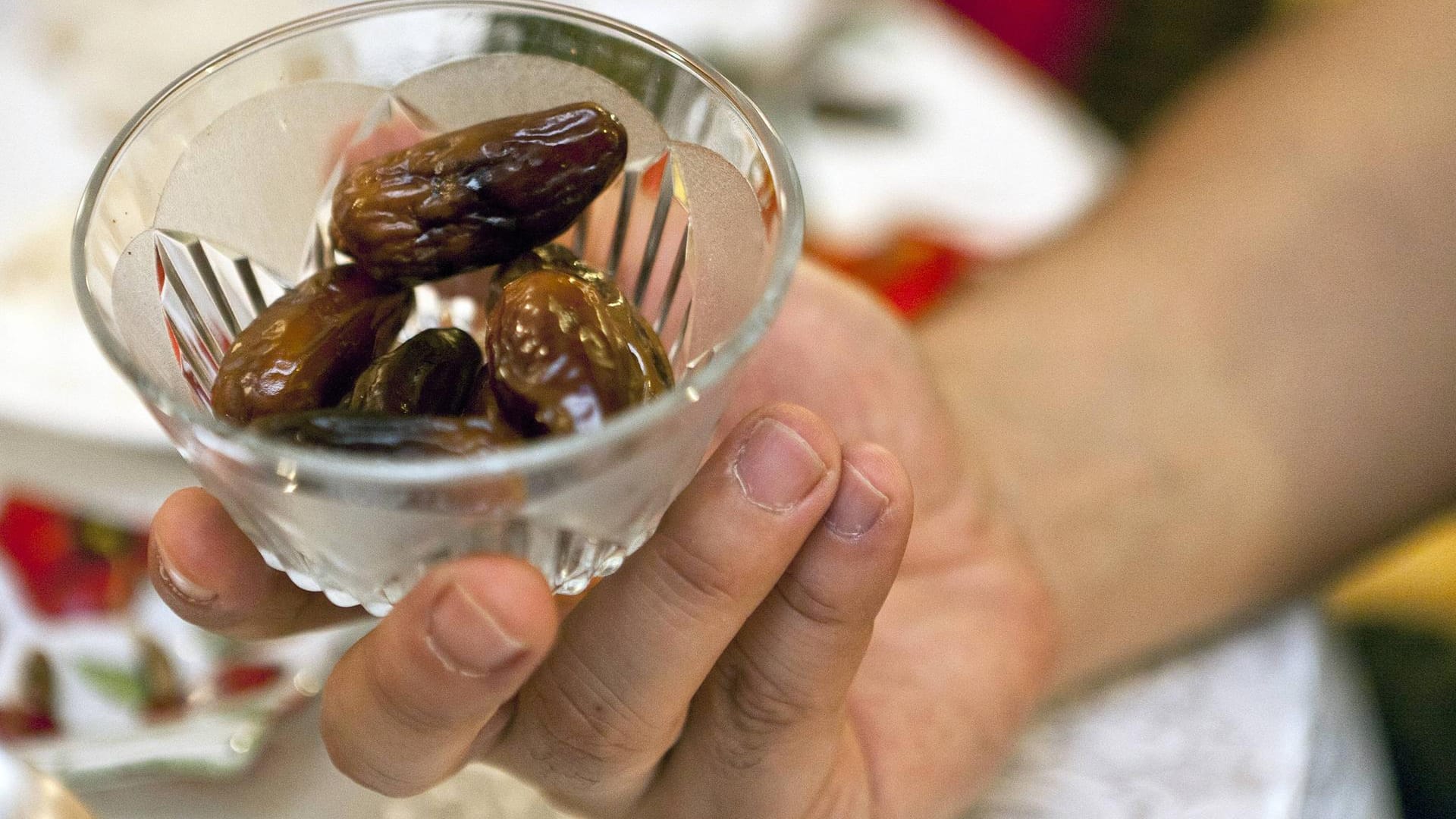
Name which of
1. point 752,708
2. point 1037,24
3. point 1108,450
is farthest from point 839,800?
point 1037,24

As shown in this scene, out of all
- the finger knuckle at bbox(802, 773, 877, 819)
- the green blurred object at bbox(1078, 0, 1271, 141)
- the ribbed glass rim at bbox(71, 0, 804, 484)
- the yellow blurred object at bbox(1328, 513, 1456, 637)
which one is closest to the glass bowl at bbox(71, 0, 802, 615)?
the ribbed glass rim at bbox(71, 0, 804, 484)

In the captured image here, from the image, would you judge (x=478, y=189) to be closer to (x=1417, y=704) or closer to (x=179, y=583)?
(x=179, y=583)

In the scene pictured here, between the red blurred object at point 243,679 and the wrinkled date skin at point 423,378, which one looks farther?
the red blurred object at point 243,679

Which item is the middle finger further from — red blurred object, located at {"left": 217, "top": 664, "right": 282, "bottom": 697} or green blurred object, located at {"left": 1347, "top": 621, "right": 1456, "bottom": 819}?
green blurred object, located at {"left": 1347, "top": 621, "right": 1456, "bottom": 819}

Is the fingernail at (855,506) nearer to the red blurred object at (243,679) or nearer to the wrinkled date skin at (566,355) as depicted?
the wrinkled date skin at (566,355)

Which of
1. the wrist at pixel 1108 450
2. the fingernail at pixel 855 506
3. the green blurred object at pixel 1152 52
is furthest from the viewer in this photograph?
the green blurred object at pixel 1152 52

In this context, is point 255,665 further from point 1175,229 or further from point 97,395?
point 1175,229

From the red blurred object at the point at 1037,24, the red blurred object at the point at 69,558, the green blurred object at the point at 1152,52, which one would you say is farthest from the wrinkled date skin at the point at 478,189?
the green blurred object at the point at 1152,52
